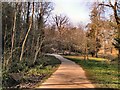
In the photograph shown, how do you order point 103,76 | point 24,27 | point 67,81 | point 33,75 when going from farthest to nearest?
point 24,27, point 103,76, point 33,75, point 67,81

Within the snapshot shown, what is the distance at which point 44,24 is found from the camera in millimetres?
24156

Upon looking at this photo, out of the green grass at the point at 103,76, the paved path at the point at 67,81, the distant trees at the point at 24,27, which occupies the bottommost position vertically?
the green grass at the point at 103,76

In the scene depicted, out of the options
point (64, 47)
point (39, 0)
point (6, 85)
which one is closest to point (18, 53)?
point (39, 0)

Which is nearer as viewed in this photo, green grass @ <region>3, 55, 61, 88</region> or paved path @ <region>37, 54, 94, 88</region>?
paved path @ <region>37, 54, 94, 88</region>

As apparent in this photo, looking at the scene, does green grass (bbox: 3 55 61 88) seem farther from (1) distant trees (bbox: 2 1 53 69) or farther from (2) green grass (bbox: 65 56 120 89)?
(2) green grass (bbox: 65 56 120 89)

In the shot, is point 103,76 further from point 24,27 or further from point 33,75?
point 24,27

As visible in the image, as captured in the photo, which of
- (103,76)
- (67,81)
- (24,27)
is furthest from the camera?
(24,27)

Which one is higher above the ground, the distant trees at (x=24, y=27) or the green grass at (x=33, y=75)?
the distant trees at (x=24, y=27)

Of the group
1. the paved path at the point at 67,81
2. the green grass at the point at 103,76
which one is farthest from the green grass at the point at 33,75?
the green grass at the point at 103,76

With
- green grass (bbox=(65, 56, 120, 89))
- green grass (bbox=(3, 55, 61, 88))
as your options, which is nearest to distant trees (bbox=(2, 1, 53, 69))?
green grass (bbox=(3, 55, 61, 88))

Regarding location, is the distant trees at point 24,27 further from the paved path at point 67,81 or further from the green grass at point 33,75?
the paved path at point 67,81

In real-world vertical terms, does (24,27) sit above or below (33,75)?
above

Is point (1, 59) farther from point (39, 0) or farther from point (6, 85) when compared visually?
point (39, 0)

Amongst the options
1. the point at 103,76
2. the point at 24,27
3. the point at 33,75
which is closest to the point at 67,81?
the point at 33,75
